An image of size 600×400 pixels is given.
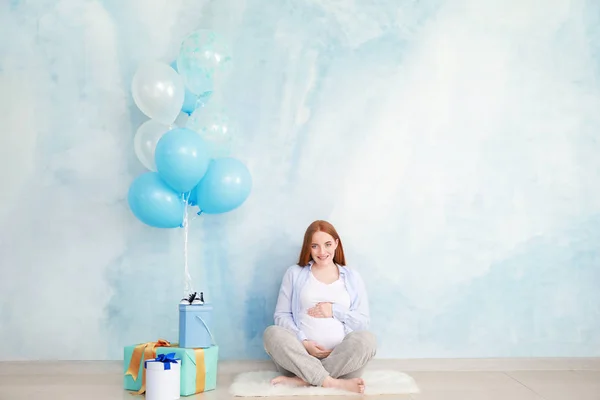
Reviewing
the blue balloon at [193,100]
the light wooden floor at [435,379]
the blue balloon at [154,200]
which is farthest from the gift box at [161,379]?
the blue balloon at [193,100]

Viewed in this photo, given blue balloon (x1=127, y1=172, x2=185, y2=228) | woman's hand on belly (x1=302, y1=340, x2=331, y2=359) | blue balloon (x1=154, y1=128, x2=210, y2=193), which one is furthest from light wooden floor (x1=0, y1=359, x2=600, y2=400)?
blue balloon (x1=154, y1=128, x2=210, y2=193)

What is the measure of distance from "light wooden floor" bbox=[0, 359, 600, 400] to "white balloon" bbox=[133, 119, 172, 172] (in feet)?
3.70

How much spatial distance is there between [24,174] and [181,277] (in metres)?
1.05

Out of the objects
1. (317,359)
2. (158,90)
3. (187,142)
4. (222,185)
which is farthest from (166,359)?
(158,90)

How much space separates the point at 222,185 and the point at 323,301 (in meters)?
0.84

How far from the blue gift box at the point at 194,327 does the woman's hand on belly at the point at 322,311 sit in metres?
0.57

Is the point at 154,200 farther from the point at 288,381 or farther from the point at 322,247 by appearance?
the point at 288,381

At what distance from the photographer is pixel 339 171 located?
12.1 feet

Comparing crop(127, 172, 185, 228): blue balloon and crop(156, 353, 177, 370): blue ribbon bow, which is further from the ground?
crop(127, 172, 185, 228): blue balloon

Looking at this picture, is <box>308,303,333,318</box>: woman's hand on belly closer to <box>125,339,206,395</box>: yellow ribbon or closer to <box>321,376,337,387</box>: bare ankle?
<box>321,376,337,387</box>: bare ankle

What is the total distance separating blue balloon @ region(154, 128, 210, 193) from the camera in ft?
9.57

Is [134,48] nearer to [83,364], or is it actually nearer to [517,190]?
[83,364]

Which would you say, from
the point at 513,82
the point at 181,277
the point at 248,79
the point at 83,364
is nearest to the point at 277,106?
the point at 248,79

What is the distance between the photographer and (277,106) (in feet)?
12.1
